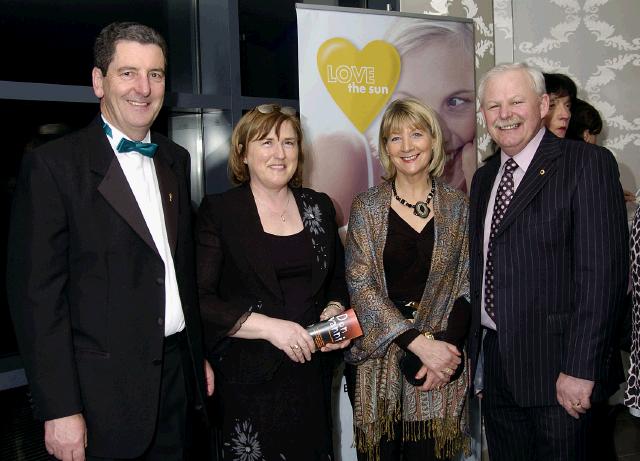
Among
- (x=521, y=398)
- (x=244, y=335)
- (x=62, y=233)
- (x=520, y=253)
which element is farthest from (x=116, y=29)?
(x=521, y=398)

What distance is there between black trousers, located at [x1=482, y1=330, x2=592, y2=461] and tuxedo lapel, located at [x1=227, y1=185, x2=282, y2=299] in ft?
2.84

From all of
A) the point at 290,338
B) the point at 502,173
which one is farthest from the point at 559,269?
the point at 290,338

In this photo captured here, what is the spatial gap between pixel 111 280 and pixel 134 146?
1.41 ft

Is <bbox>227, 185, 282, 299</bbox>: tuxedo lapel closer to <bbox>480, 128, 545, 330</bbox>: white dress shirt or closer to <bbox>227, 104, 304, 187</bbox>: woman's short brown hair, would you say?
<bbox>227, 104, 304, 187</bbox>: woman's short brown hair

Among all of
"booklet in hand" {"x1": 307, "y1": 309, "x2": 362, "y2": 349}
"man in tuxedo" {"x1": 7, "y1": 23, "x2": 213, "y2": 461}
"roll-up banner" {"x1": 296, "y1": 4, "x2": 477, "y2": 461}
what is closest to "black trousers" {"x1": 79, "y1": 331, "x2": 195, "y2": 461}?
"man in tuxedo" {"x1": 7, "y1": 23, "x2": 213, "y2": 461}

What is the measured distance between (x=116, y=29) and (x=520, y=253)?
5.05 feet

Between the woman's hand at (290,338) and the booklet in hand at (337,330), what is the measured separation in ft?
0.09

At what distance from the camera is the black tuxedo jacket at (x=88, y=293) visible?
5.38 ft

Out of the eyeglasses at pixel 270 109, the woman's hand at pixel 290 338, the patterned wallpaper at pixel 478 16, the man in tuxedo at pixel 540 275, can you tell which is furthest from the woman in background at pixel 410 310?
the patterned wallpaper at pixel 478 16

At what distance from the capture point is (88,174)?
1761mm

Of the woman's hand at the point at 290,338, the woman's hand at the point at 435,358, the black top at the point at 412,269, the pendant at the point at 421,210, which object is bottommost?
the woman's hand at the point at 435,358

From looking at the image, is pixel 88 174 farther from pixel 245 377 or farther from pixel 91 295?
pixel 245 377

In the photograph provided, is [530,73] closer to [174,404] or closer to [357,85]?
[357,85]

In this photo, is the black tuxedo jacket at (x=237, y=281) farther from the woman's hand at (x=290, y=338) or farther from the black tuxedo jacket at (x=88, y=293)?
the black tuxedo jacket at (x=88, y=293)
